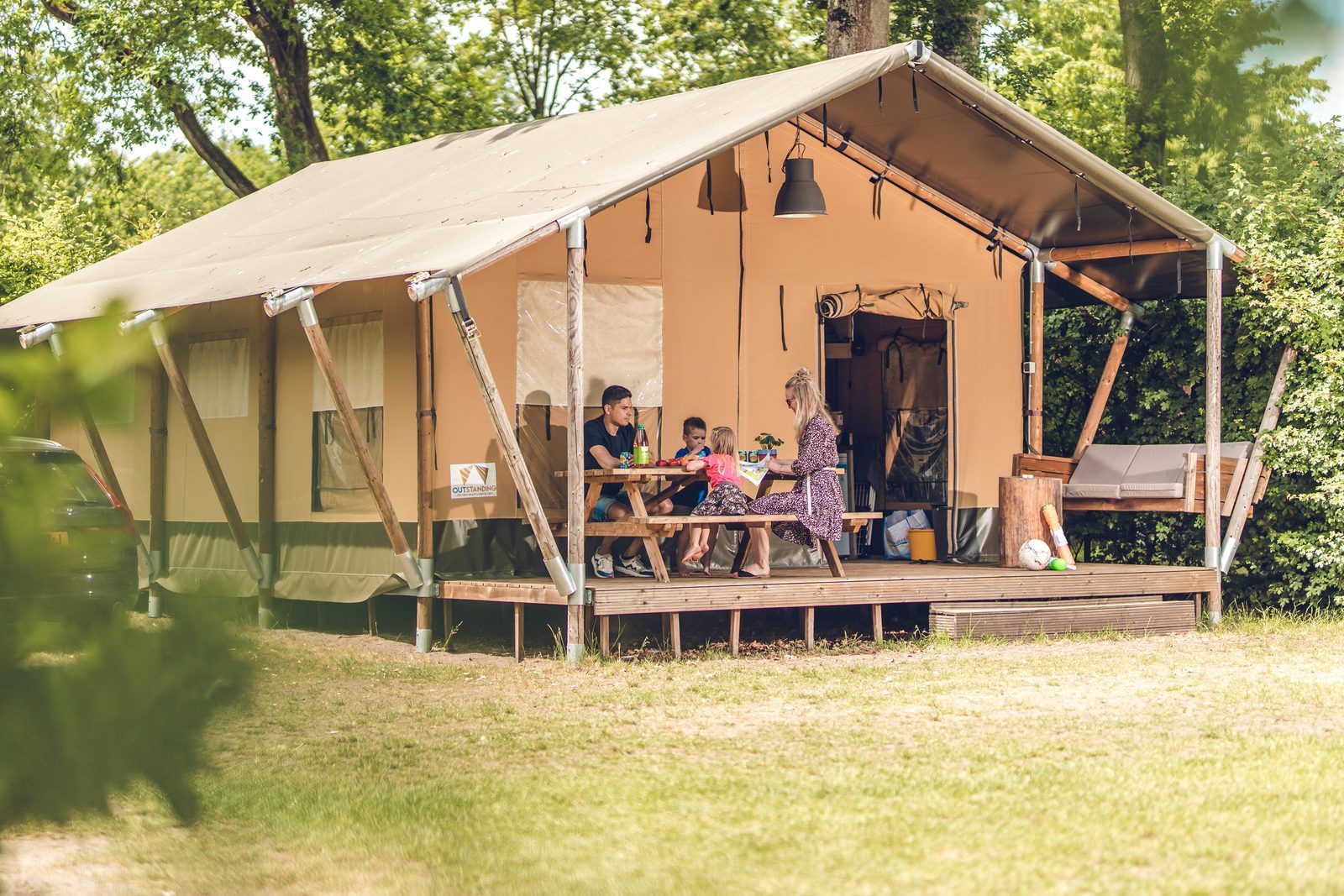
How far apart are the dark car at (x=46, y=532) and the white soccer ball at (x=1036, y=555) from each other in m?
8.48

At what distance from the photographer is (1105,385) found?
10773 millimetres

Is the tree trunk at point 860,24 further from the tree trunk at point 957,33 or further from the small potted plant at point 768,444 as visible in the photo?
the small potted plant at point 768,444

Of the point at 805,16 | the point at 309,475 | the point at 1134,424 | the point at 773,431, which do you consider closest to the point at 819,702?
the point at 773,431

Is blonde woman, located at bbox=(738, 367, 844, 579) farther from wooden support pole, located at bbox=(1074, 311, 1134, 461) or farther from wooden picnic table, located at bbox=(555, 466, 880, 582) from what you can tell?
wooden support pole, located at bbox=(1074, 311, 1134, 461)

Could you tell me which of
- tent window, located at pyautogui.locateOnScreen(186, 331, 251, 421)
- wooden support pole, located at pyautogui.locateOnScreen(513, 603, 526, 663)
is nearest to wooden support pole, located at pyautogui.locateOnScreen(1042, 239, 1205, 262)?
wooden support pole, located at pyautogui.locateOnScreen(513, 603, 526, 663)

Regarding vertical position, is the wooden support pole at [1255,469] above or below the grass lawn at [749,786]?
above

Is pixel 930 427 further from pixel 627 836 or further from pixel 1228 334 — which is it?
pixel 627 836

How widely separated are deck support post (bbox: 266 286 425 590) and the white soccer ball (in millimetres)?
3724

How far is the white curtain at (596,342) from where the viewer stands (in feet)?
30.5

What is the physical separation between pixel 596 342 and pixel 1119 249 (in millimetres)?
3522

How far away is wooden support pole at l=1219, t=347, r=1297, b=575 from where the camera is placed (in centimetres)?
959

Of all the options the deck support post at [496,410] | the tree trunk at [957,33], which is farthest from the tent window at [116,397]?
the tree trunk at [957,33]

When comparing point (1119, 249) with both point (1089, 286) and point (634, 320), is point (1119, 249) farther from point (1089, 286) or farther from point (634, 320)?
point (634, 320)

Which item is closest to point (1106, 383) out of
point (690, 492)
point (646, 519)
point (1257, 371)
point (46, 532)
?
point (1257, 371)
